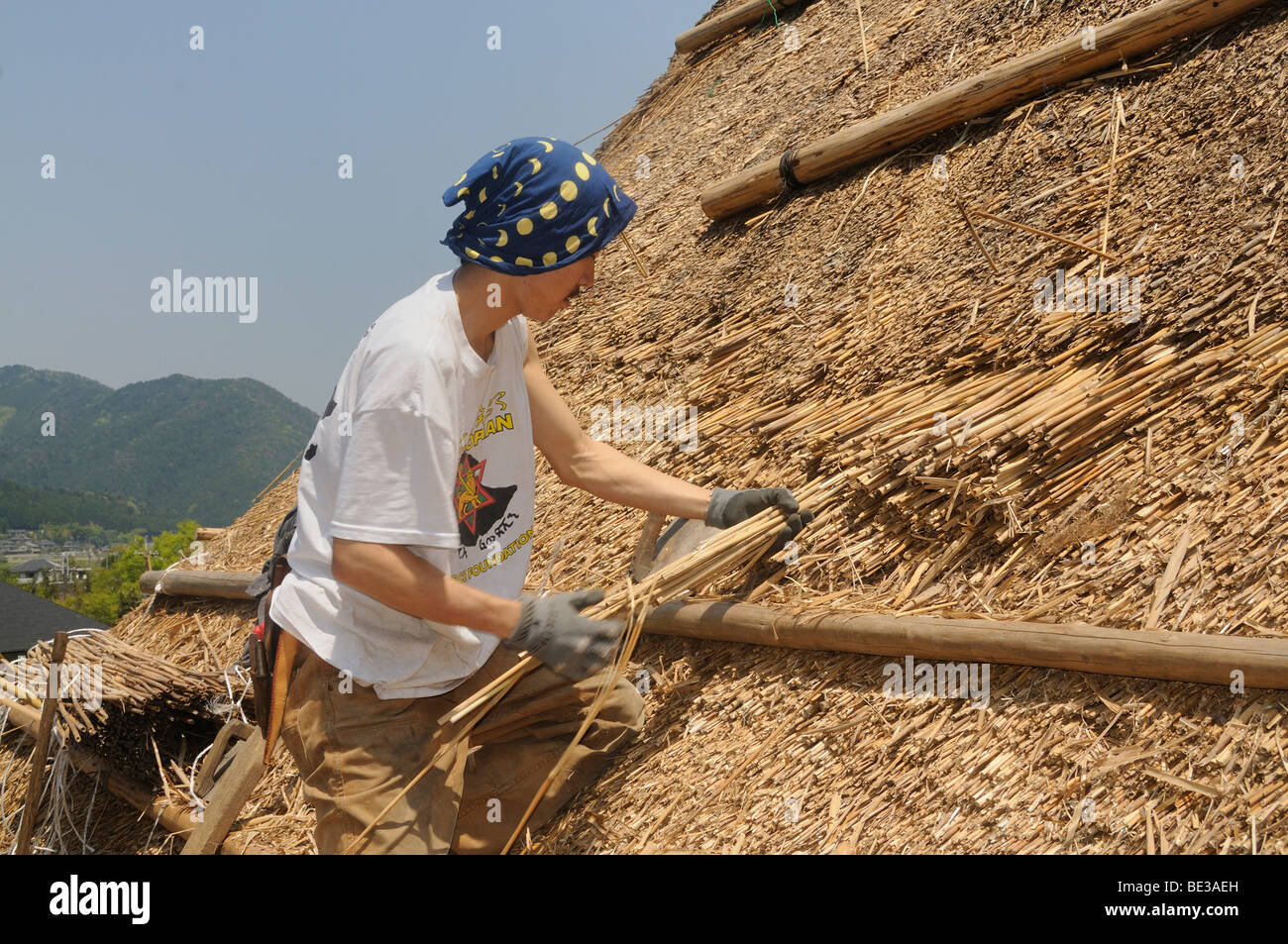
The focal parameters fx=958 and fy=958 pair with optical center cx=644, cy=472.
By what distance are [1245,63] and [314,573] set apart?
116 inches

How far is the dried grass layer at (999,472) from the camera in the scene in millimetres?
1732

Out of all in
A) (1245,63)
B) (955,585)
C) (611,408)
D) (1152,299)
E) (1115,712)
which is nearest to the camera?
(1115,712)

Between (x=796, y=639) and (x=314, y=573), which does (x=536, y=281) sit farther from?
(x=796, y=639)

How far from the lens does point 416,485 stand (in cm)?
180

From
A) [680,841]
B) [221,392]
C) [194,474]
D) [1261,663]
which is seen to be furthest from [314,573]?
[221,392]

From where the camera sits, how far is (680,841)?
80.3 inches

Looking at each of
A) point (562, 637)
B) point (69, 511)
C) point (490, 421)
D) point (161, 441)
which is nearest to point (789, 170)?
point (490, 421)

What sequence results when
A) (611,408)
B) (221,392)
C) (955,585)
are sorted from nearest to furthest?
(955,585) → (611,408) → (221,392)

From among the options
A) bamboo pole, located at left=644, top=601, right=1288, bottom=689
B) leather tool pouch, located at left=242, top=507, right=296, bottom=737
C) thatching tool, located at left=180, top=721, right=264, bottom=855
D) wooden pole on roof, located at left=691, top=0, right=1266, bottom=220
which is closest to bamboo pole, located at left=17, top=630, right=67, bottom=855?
thatching tool, located at left=180, top=721, right=264, bottom=855

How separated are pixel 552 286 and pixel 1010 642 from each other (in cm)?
118

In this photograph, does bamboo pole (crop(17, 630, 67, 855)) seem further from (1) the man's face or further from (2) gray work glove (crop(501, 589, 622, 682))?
(1) the man's face

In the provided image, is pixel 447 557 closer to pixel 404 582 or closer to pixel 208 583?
pixel 404 582

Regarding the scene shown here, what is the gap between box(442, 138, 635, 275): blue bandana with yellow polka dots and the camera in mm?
1964

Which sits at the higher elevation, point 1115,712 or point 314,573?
point 314,573
